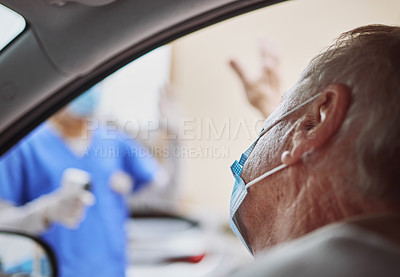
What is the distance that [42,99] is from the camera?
1.13 metres

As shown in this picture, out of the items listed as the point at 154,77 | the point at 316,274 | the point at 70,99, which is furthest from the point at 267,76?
the point at 154,77

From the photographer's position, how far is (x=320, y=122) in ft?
2.36

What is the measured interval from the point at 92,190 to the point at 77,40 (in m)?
1.29

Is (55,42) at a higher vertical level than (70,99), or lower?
higher

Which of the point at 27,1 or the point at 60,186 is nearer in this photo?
the point at 27,1

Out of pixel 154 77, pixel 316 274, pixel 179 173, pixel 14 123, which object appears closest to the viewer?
pixel 316 274

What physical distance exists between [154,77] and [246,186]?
5111 millimetres

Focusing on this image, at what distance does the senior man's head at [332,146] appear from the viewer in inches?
25.1

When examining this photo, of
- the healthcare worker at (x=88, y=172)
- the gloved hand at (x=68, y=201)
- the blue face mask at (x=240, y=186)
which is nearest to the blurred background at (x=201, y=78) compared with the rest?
the healthcare worker at (x=88, y=172)

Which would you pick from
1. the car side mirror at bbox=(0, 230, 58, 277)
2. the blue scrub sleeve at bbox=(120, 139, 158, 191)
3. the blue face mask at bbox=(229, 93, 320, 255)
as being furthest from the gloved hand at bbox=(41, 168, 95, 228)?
the blue face mask at bbox=(229, 93, 320, 255)

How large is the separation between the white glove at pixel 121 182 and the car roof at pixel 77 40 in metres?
1.14

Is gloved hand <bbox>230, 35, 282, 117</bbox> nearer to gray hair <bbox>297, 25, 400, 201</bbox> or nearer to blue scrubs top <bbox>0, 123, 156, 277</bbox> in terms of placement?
gray hair <bbox>297, 25, 400, 201</bbox>

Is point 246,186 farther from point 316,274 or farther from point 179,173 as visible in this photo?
point 179,173

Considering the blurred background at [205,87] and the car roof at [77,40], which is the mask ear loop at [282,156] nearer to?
the car roof at [77,40]
